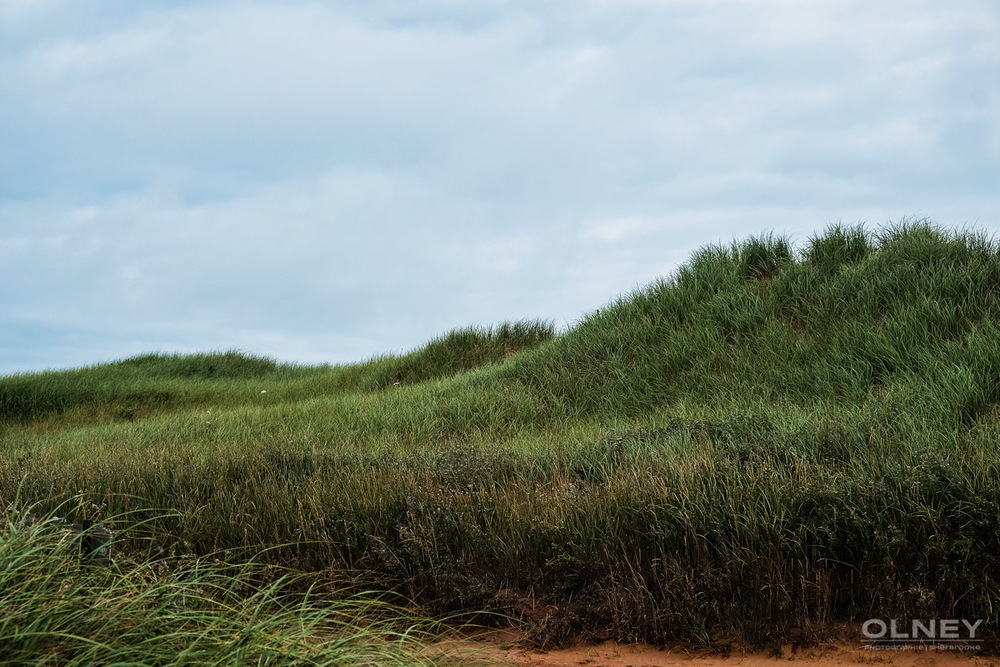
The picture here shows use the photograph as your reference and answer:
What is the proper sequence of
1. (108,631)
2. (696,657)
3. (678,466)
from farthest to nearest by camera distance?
1. (678,466)
2. (696,657)
3. (108,631)

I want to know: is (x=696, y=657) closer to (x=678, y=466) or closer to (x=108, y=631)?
(x=678, y=466)

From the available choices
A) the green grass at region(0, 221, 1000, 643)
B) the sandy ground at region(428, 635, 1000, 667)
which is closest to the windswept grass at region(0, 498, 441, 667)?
the sandy ground at region(428, 635, 1000, 667)

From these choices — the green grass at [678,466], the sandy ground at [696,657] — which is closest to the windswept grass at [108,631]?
the sandy ground at [696,657]

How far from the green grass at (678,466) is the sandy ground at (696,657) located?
0.40 feet

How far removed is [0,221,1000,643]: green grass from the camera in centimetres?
422

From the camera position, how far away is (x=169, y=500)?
238 inches

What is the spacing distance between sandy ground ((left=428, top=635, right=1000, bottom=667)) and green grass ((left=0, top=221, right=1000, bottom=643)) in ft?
0.40

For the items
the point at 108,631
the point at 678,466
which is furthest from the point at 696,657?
the point at 108,631

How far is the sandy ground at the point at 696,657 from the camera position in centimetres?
381

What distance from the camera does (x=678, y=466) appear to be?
5.00 metres

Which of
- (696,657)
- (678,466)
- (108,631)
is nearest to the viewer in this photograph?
(108,631)

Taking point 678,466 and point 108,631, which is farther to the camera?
point 678,466

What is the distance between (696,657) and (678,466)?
4.39 feet

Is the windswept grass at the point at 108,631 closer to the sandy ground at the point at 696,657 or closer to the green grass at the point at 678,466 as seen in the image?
the sandy ground at the point at 696,657
